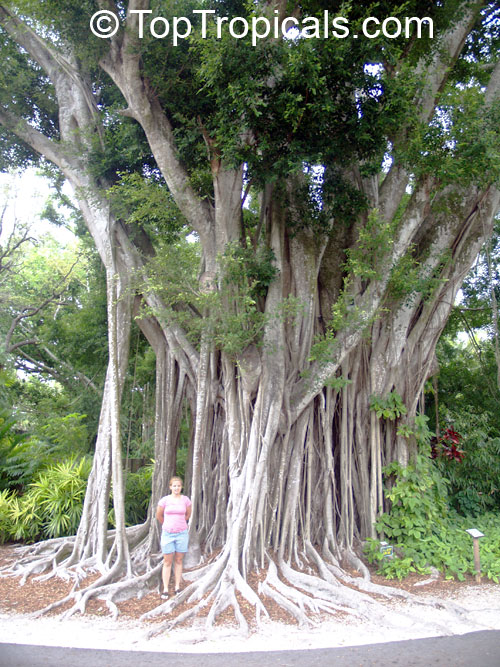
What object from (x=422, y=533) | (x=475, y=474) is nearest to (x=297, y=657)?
(x=422, y=533)

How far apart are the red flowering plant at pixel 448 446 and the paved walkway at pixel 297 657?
11.2ft

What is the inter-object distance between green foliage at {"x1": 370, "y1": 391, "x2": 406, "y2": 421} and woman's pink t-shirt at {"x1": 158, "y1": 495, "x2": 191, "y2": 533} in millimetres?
2363

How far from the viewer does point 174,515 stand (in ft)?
15.3

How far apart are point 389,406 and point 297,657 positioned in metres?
3.05

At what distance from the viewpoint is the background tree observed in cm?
487

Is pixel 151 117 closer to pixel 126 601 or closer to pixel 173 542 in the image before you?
pixel 173 542

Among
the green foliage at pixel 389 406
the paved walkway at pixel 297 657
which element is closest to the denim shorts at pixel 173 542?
the paved walkway at pixel 297 657

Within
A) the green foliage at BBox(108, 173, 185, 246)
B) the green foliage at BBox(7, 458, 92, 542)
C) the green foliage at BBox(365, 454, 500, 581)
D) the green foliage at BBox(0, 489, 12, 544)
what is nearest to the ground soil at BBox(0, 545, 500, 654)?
the green foliage at BBox(365, 454, 500, 581)

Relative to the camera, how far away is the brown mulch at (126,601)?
4.13 m

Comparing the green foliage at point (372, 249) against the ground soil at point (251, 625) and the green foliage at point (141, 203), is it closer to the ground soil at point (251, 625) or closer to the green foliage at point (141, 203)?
the green foliage at point (141, 203)

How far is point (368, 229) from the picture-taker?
525 cm

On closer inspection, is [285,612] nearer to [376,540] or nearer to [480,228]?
[376,540]

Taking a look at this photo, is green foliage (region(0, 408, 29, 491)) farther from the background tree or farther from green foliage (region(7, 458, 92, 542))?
the background tree

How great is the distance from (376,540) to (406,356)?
2.07m
